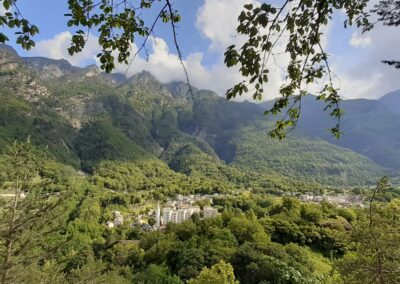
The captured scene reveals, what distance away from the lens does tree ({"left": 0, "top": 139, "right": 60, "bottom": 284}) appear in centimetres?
1136

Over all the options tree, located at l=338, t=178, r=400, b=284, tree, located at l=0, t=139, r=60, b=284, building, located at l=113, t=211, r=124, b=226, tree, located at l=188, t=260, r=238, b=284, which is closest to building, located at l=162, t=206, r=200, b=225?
building, located at l=113, t=211, r=124, b=226

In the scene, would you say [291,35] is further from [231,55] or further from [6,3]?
[6,3]

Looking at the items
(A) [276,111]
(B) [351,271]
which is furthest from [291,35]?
(B) [351,271]

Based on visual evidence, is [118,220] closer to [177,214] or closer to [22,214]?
[177,214]

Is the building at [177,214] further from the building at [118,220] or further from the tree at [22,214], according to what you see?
the tree at [22,214]

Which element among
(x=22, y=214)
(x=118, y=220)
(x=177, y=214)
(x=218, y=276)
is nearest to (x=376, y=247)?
(x=22, y=214)

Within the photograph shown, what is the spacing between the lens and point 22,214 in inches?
469

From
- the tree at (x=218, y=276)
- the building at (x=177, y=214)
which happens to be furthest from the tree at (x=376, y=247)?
the building at (x=177, y=214)

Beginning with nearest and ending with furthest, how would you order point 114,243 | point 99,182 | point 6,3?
point 6,3 → point 114,243 → point 99,182

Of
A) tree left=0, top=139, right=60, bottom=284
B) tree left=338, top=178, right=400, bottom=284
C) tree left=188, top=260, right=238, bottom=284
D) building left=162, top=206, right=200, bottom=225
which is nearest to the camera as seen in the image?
tree left=338, top=178, right=400, bottom=284

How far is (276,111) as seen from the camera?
3678mm

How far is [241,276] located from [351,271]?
69.5 feet

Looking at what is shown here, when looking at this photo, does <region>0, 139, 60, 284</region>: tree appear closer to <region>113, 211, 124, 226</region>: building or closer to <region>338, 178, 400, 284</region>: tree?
<region>338, 178, 400, 284</region>: tree

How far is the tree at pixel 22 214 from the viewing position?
11360mm
